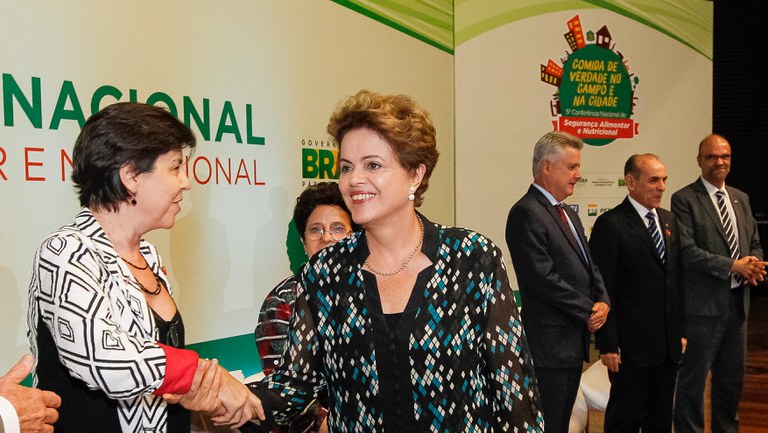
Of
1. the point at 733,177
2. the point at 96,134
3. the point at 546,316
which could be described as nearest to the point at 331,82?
the point at 546,316

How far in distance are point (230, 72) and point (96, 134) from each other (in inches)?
61.5

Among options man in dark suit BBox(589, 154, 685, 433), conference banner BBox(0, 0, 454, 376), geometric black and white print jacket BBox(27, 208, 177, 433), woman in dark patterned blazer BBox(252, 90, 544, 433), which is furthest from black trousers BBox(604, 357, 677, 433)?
geometric black and white print jacket BBox(27, 208, 177, 433)

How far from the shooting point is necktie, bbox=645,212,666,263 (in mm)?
4570

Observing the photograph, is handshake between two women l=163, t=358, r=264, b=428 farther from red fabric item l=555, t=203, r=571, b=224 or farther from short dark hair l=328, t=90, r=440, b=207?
red fabric item l=555, t=203, r=571, b=224

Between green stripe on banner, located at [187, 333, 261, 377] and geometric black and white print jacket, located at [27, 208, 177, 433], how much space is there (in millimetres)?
1475

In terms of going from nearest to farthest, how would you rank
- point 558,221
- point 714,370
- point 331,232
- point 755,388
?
1. point 331,232
2. point 558,221
3. point 714,370
4. point 755,388

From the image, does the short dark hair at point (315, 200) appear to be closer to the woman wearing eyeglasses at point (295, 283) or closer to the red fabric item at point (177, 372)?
the woman wearing eyeglasses at point (295, 283)

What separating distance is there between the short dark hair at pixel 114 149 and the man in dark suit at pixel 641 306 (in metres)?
3.03

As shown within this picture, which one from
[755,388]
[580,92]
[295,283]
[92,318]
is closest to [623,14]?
[580,92]

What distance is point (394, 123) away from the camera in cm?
200

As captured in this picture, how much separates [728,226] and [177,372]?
13.5 ft

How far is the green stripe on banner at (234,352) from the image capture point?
3.52 m

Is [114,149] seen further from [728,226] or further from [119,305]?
[728,226]

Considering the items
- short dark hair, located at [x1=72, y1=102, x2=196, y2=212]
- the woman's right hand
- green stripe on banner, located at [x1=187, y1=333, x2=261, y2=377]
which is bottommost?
green stripe on banner, located at [x1=187, y1=333, x2=261, y2=377]
